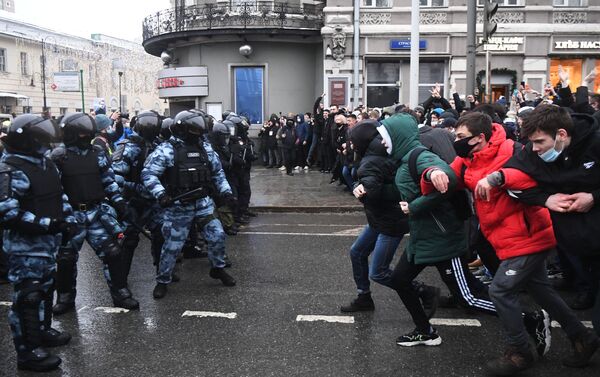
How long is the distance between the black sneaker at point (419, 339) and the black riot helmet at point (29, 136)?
3.11m

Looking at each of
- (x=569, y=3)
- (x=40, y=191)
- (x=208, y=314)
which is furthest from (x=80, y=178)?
(x=569, y=3)

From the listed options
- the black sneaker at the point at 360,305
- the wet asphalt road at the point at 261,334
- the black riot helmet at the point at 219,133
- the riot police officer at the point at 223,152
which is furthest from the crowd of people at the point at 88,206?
the black riot helmet at the point at 219,133

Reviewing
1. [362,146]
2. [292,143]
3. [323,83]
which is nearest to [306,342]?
[362,146]

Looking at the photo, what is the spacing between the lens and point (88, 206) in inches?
212

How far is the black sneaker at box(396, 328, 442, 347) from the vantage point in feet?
15.0

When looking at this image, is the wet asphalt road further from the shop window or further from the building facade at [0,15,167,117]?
the building facade at [0,15,167,117]

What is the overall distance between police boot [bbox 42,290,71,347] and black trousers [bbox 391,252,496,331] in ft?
8.94

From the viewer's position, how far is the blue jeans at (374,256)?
5.00 m

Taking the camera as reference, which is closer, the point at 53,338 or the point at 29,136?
the point at 29,136

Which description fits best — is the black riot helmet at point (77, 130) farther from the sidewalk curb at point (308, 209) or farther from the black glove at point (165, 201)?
the sidewalk curb at point (308, 209)

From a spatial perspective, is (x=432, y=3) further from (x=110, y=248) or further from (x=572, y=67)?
(x=110, y=248)

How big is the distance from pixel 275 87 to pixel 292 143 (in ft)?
15.1

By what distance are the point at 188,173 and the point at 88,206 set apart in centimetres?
107

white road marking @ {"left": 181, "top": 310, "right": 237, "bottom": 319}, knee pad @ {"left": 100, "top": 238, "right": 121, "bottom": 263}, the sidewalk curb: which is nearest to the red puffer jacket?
white road marking @ {"left": 181, "top": 310, "right": 237, "bottom": 319}
